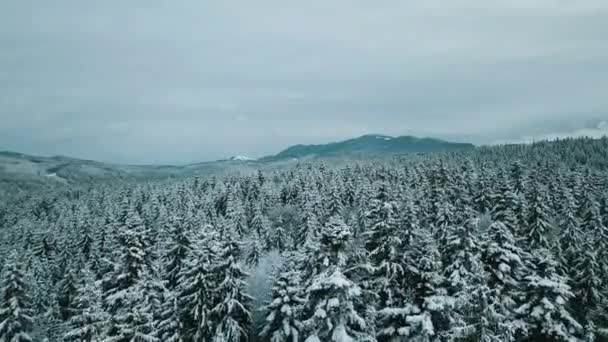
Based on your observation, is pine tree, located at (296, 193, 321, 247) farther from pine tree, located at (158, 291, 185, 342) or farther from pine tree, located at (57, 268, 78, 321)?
pine tree, located at (57, 268, 78, 321)

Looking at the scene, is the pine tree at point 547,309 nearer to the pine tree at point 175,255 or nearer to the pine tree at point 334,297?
the pine tree at point 334,297

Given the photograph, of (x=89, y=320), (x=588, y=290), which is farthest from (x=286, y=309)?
(x=588, y=290)

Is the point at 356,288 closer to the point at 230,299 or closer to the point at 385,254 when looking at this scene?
the point at 385,254

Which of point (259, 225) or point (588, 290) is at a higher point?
point (259, 225)

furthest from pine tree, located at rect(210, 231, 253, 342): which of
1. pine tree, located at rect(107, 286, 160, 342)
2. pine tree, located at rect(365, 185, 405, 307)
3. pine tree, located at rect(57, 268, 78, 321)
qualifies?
pine tree, located at rect(57, 268, 78, 321)

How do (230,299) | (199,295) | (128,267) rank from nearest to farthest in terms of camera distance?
(230,299)
(199,295)
(128,267)

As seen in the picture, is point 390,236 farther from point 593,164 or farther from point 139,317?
point 593,164

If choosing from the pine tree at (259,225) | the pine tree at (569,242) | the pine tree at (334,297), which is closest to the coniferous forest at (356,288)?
the pine tree at (334,297)
